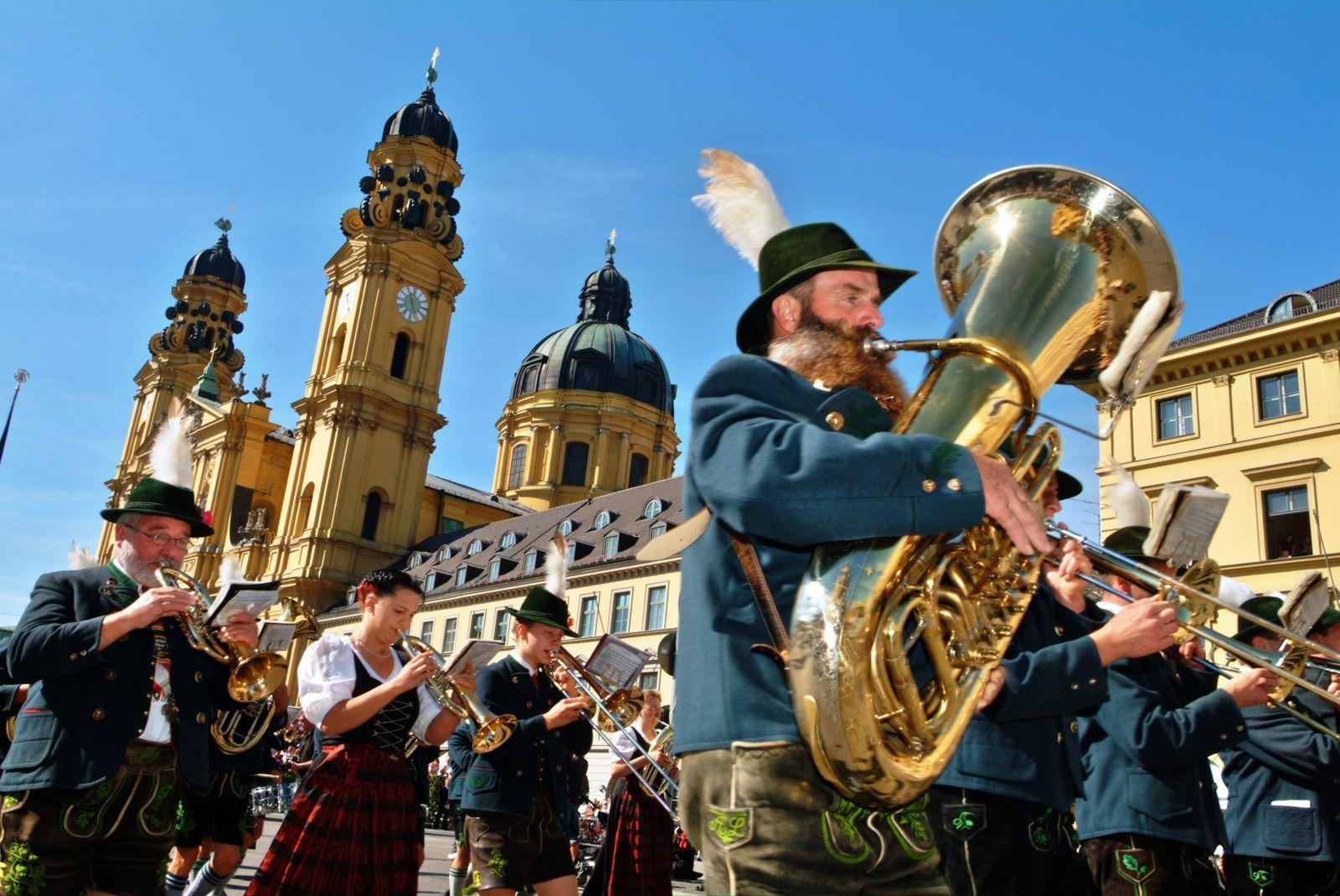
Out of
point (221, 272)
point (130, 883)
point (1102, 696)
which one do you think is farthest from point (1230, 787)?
point (221, 272)

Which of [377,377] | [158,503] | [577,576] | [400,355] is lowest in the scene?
[158,503]

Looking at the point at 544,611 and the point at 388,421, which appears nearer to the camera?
the point at 544,611

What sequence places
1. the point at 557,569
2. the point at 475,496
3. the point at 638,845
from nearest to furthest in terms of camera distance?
the point at 638,845 < the point at 557,569 < the point at 475,496

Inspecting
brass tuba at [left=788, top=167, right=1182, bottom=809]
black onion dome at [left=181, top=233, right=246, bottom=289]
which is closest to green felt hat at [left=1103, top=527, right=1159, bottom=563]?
brass tuba at [left=788, top=167, right=1182, bottom=809]

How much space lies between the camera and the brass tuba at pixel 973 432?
245 cm

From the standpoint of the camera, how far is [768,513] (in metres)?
2.59

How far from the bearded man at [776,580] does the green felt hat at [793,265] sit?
0.42 metres

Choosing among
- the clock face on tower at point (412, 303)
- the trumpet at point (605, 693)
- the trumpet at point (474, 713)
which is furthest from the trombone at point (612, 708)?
the clock face on tower at point (412, 303)

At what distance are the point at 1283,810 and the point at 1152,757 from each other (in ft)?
5.97

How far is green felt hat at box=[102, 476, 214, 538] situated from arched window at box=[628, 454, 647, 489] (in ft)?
204

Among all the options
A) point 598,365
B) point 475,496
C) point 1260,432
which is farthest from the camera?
point 598,365

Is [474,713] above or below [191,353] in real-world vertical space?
below

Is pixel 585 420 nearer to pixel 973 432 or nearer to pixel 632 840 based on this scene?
pixel 632 840

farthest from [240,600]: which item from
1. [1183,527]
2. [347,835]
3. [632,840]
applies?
[1183,527]
